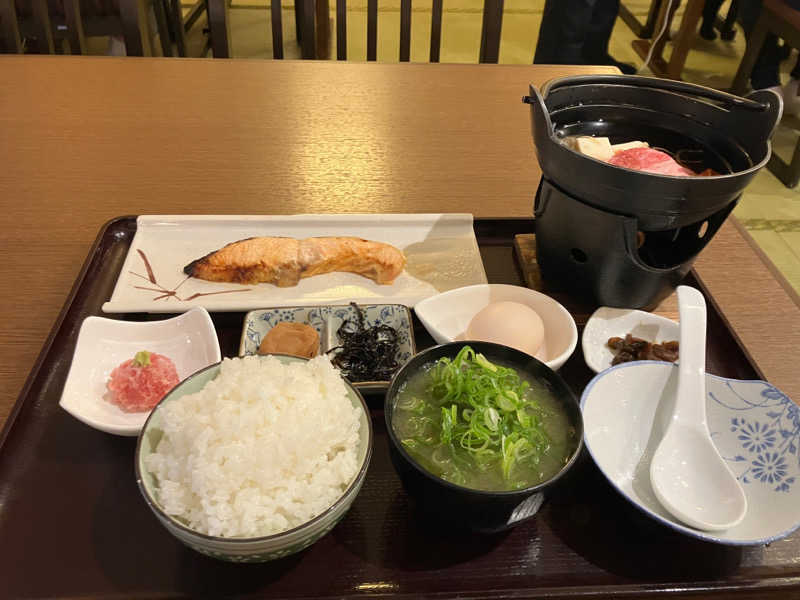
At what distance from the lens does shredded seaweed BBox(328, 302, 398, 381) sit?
4.09 feet

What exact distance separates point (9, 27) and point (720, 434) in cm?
290

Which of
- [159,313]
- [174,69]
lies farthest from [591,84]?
[174,69]

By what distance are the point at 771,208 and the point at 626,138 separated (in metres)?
2.79

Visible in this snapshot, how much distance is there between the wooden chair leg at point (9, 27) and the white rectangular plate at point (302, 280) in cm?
157

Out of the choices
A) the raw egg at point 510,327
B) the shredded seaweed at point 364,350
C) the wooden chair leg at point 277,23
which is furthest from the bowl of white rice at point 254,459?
the wooden chair leg at point 277,23

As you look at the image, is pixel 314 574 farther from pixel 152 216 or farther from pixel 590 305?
pixel 152 216

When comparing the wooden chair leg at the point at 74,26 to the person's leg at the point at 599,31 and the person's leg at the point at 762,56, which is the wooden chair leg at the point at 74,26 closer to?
the person's leg at the point at 599,31

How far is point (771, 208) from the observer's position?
3.68m

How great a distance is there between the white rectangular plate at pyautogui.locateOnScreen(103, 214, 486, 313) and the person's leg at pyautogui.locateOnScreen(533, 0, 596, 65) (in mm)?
2835

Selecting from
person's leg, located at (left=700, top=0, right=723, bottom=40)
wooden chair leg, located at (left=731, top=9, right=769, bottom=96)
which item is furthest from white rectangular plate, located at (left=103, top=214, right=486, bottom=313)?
person's leg, located at (left=700, top=0, right=723, bottom=40)

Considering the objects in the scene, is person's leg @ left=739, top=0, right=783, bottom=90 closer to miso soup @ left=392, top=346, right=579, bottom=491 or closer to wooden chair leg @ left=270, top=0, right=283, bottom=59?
wooden chair leg @ left=270, top=0, right=283, bottom=59

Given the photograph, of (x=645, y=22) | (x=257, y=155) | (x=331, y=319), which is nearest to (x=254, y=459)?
(x=331, y=319)

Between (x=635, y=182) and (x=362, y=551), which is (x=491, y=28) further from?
(x=362, y=551)

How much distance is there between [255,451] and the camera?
89cm
